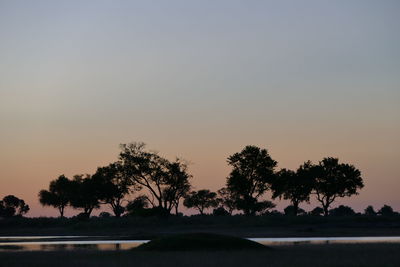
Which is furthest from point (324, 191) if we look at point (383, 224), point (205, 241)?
point (205, 241)

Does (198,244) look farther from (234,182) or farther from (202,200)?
(202,200)

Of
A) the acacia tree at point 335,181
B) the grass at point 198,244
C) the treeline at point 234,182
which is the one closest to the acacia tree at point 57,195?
the treeline at point 234,182

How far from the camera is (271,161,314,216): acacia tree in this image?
13088cm

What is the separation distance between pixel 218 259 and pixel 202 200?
150215mm

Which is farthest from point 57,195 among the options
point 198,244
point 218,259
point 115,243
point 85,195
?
point 218,259

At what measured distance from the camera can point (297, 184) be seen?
13350cm

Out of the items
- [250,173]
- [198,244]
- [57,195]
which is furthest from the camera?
[57,195]

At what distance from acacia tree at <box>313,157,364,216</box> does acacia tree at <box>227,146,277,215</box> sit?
1267 centimetres

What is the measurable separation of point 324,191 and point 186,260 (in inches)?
3784

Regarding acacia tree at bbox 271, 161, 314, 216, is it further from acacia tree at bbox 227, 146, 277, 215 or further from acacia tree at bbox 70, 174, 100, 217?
acacia tree at bbox 70, 174, 100, 217

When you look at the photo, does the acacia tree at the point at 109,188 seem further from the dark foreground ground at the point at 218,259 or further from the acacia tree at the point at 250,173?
the dark foreground ground at the point at 218,259

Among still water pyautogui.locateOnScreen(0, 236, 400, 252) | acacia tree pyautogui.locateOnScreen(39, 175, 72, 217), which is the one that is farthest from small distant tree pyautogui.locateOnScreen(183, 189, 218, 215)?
still water pyautogui.locateOnScreen(0, 236, 400, 252)

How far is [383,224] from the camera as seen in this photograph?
313 ft

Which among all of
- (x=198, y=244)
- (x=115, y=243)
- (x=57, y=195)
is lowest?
(x=198, y=244)
